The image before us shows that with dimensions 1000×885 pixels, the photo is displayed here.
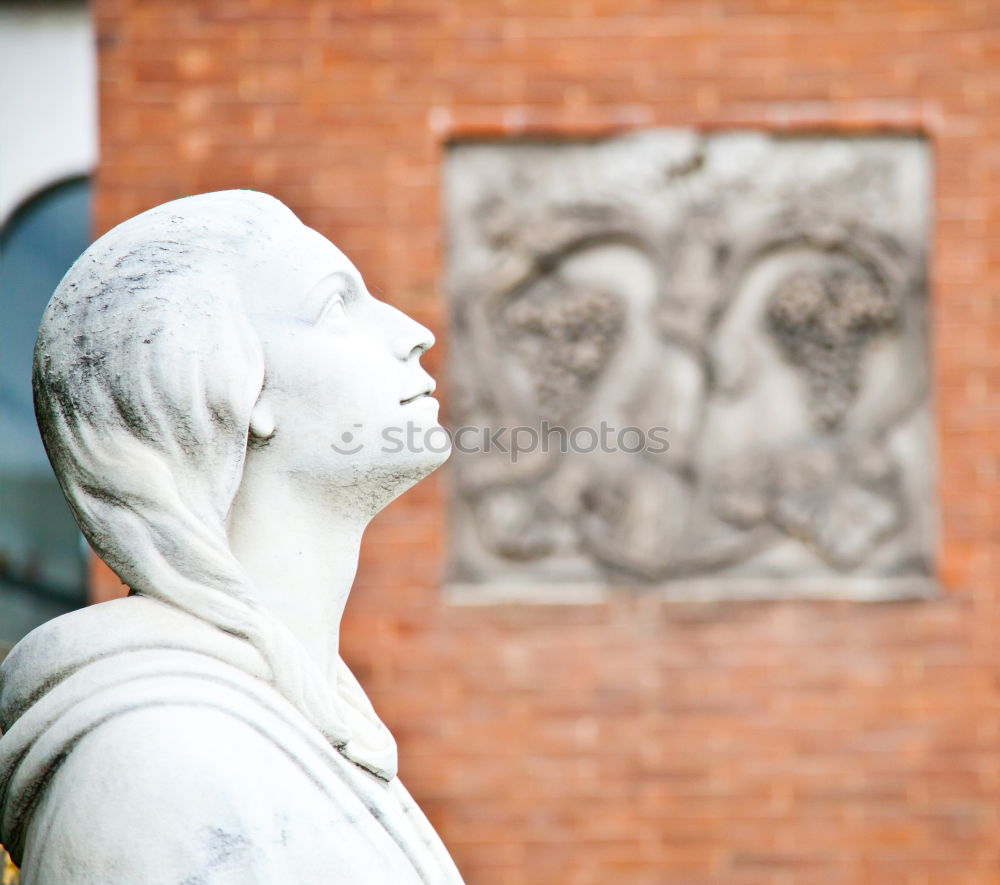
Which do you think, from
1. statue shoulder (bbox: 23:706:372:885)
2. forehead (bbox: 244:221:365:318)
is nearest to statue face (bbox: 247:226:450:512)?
forehead (bbox: 244:221:365:318)

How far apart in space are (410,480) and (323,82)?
9.82 feet

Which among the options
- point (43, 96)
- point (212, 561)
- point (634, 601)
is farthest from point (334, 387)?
point (43, 96)

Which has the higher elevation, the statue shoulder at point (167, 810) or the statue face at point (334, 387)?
the statue face at point (334, 387)

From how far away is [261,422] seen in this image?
4.85ft

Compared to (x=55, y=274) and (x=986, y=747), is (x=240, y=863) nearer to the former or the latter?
(x=986, y=747)

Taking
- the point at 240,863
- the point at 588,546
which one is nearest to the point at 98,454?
the point at 240,863

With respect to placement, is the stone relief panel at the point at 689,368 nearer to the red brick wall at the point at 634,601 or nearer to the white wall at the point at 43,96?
the red brick wall at the point at 634,601

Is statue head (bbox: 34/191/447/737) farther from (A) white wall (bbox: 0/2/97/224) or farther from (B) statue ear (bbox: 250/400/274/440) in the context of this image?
(A) white wall (bbox: 0/2/97/224)

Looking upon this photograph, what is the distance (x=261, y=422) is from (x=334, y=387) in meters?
0.09

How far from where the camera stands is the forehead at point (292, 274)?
4.85ft

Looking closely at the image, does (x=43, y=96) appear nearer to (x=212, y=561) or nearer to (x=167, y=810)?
(x=212, y=561)

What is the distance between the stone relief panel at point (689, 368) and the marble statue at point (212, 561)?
273cm

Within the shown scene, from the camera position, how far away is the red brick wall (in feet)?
13.9

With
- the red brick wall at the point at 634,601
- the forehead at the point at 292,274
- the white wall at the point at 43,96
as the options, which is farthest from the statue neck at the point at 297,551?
the white wall at the point at 43,96
